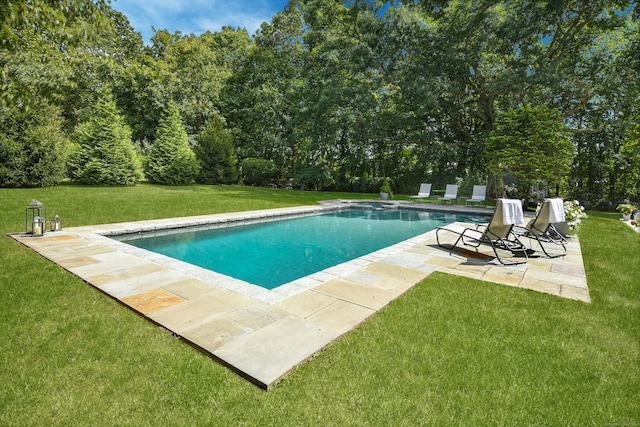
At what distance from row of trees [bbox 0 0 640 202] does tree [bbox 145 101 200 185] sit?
0.09m

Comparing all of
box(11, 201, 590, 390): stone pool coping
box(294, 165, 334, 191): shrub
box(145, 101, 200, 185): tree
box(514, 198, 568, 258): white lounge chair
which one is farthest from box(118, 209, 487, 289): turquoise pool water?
box(145, 101, 200, 185): tree

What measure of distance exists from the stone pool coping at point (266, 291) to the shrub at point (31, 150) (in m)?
8.02

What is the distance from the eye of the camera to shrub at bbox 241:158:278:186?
22141 mm

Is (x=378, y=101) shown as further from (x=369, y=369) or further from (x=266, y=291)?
(x=369, y=369)

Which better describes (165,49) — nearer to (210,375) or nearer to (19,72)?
(19,72)

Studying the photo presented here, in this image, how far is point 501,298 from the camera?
362 cm

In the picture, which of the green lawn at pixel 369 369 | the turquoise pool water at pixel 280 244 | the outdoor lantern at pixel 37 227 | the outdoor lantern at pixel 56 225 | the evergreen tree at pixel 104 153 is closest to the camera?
the green lawn at pixel 369 369

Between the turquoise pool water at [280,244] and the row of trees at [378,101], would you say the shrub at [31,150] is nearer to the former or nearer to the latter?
the row of trees at [378,101]

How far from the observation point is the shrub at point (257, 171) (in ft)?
72.6

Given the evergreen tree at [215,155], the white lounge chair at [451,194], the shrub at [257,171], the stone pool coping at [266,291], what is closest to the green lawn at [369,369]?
the stone pool coping at [266,291]

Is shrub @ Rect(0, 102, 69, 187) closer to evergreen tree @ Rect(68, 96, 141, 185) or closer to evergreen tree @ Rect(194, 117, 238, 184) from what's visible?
evergreen tree @ Rect(68, 96, 141, 185)

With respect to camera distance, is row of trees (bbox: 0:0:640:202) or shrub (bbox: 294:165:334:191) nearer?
row of trees (bbox: 0:0:640:202)

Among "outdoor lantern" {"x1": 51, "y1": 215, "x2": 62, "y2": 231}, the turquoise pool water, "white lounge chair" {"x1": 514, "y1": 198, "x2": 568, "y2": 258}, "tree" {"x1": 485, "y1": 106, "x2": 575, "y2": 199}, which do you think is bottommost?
the turquoise pool water

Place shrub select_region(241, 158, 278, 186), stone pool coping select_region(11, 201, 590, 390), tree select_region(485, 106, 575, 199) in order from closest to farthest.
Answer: stone pool coping select_region(11, 201, 590, 390) → tree select_region(485, 106, 575, 199) → shrub select_region(241, 158, 278, 186)
